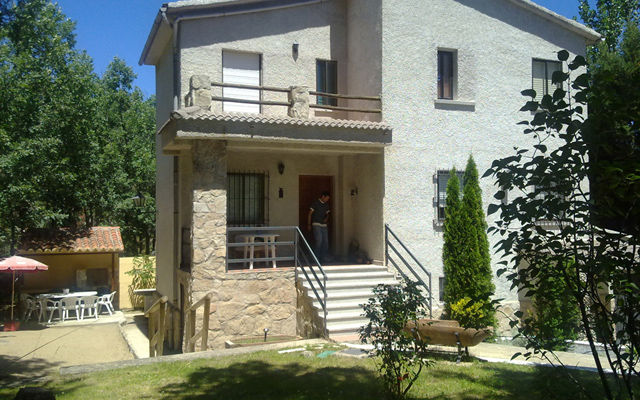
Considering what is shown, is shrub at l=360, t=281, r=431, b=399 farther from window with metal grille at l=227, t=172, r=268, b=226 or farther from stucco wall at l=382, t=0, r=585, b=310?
window with metal grille at l=227, t=172, r=268, b=226

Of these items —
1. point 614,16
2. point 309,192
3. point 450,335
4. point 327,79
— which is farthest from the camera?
point 614,16

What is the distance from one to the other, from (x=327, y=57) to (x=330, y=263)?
565cm

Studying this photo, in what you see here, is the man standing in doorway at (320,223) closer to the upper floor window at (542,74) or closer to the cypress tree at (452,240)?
the cypress tree at (452,240)

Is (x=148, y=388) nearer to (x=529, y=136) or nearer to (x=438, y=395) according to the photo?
(x=438, y=395)

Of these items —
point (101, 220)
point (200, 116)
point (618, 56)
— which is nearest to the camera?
point (200, 116)

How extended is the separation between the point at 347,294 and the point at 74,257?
576 inches

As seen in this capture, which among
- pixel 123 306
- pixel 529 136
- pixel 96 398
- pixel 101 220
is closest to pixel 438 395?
pixel 96 398

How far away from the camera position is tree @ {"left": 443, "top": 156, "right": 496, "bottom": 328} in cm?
1418

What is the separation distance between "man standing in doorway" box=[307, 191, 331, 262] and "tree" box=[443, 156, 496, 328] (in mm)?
3052

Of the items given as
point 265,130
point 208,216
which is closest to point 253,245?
point 208,216

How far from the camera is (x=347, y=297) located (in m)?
12.6

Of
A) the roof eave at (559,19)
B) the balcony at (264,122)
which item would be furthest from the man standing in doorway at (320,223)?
the roof eave at (559,19)

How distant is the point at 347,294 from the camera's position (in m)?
12.7

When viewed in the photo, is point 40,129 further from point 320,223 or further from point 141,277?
point 320,223
